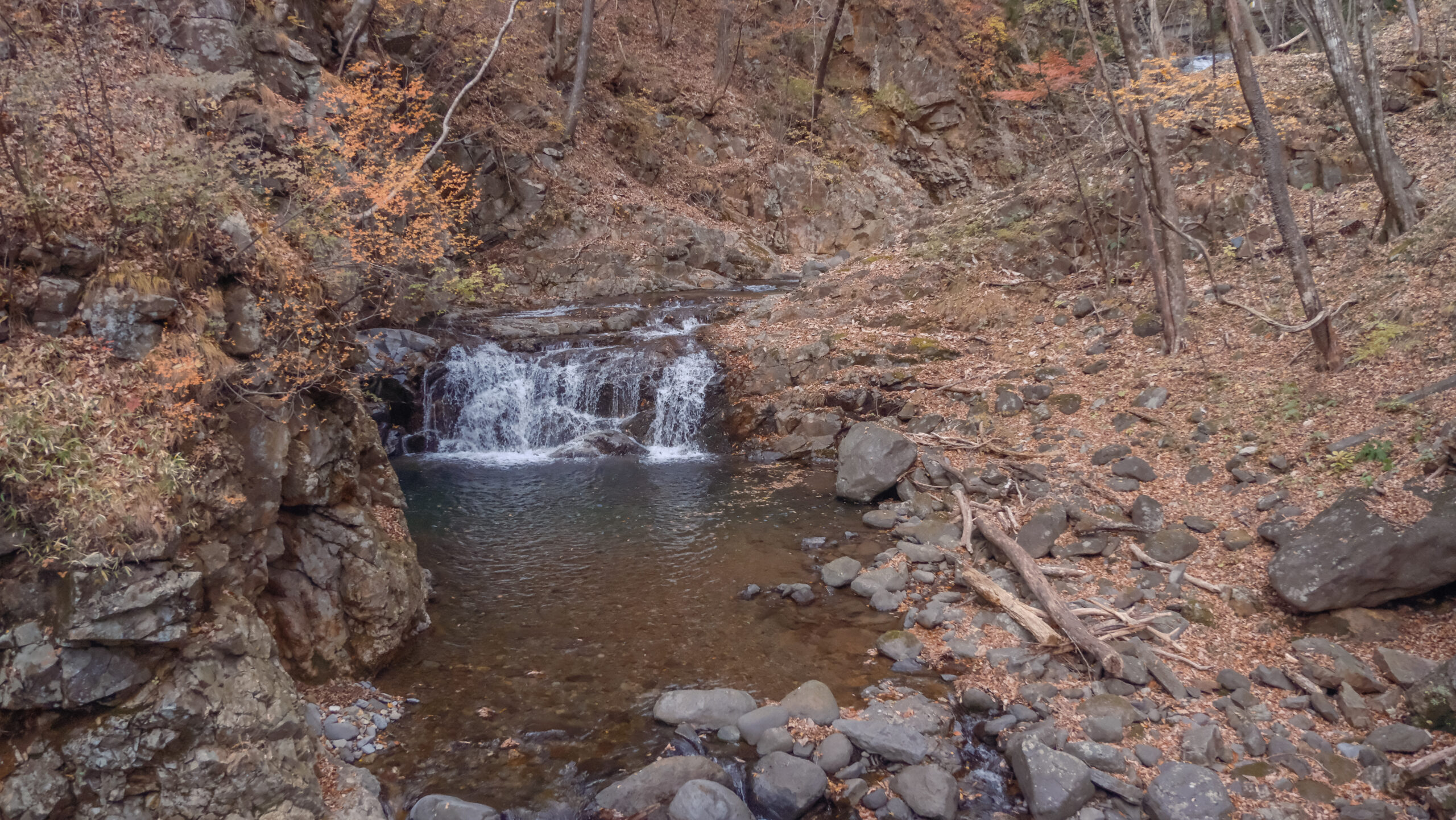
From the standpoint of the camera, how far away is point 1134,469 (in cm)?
880

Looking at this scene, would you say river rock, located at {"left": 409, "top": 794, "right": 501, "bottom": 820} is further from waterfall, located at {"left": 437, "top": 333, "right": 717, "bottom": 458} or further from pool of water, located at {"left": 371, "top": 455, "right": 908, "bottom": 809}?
waterfall, located at {"left": 437, "top": 333, "right": 717, "bottom": 458}

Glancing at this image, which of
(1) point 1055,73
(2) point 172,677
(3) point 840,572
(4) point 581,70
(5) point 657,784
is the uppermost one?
(1) point 1055,73

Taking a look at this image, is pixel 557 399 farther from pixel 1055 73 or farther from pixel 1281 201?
pixel 1055 73

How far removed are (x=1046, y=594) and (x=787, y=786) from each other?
359 cm

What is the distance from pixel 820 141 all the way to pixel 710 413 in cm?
1866

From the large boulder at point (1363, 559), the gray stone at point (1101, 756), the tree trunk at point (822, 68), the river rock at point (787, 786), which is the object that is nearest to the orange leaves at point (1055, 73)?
the tree trunk at point (822, 68)

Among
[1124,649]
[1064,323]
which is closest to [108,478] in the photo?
[1124,649]

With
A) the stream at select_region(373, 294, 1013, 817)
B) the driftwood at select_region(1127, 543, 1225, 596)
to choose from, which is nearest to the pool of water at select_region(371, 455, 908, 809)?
the stream at select_region(373, 294, 1013, 817)

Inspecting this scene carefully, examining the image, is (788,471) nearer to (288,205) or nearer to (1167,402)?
(1167,402)

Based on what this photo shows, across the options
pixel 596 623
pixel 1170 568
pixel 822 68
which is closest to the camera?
pixel 1170 568

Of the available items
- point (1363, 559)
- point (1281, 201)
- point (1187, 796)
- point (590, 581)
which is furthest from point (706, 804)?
point (1281, 201)

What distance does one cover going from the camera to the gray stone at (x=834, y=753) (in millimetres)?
5203

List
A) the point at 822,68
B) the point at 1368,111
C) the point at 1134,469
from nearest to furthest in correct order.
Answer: the point at 1134,469 < the point at 1368,111 < the point at 822,68

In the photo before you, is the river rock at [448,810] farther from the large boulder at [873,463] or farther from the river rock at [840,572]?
the large boulder at [873,463]
